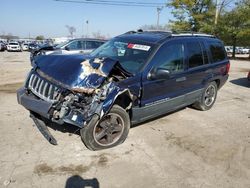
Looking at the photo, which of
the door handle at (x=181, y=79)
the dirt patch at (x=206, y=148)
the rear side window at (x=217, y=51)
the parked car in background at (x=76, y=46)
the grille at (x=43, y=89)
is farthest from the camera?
the parked car in background at (x=76, y=46)

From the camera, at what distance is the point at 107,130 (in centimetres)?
417

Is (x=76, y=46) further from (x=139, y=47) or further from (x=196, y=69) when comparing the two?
(x=139, y=47)

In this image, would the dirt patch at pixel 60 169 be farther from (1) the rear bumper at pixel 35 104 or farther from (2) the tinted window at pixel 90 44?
(2) the tinted window at pixel 90 44

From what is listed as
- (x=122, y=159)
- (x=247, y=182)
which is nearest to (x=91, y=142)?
(x=122, y=159)

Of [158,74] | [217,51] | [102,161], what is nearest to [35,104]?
[102,161]

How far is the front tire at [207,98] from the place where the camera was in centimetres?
645

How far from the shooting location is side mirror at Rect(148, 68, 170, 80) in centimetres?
440

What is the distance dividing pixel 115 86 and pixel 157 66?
105cm

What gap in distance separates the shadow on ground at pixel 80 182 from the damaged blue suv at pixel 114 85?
0.69 metres

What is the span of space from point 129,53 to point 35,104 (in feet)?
6.44

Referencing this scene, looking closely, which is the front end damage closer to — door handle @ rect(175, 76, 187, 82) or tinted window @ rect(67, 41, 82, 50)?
door handle @ rect(175, 76, 187, 82)

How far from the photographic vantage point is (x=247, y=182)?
11.4 feet

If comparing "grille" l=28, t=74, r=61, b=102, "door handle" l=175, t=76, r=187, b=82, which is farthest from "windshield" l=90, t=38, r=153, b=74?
"grille" l=28, t=74, r=61, b=102

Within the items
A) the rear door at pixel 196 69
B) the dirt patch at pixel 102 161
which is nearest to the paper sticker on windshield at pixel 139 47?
the rear door at pixel 196 69
